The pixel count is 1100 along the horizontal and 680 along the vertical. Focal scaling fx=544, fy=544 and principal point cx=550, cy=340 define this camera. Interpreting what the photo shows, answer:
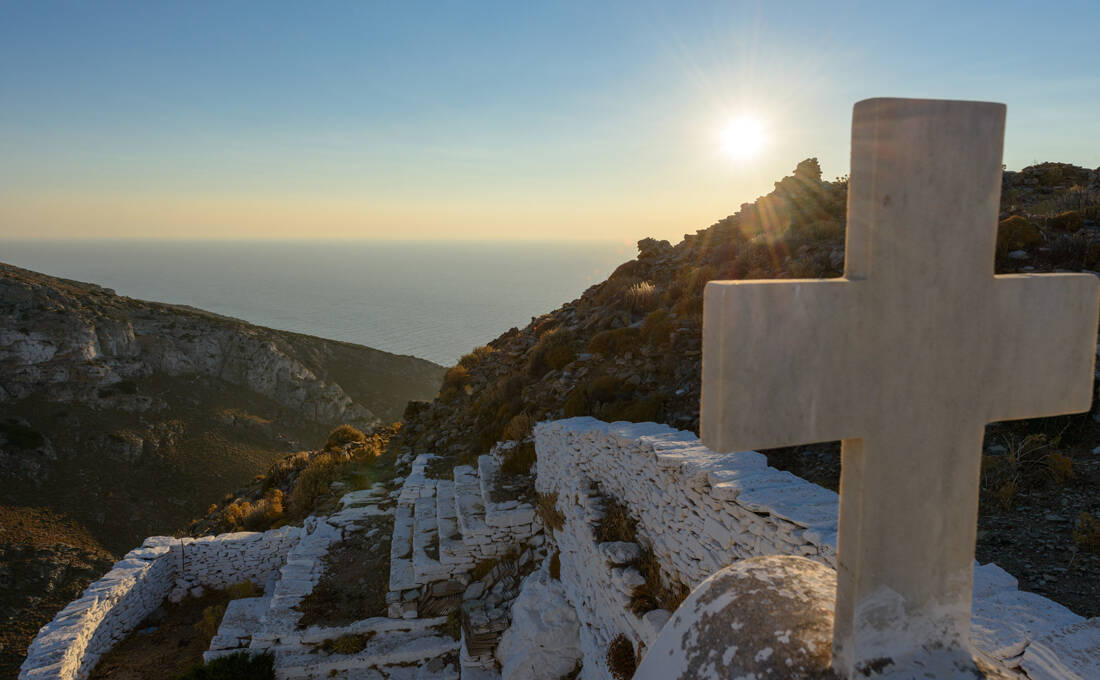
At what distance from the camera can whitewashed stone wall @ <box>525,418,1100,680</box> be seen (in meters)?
2.21

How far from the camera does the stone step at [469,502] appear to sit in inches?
311

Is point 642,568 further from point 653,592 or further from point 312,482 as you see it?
point 312,482

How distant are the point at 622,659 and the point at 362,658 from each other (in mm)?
3983

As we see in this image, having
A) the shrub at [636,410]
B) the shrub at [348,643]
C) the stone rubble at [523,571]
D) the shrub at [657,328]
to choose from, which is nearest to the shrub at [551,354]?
the shrub at [657,328]

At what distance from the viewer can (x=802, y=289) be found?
138cm

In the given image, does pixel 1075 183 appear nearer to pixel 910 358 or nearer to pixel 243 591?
pixel 910 358

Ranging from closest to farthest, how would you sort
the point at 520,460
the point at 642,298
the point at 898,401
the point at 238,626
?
1. the point at 898,401
2. the point at 238,626
3. the point at 520,460
4. the point at 642,298

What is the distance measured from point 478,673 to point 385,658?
1.31 m

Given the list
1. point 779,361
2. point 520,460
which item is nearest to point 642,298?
point 520,460

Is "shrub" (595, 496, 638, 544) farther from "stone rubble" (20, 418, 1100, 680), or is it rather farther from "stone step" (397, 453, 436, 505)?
"stone step" (397, 453, 436, 505)

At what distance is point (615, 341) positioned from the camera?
450 inches

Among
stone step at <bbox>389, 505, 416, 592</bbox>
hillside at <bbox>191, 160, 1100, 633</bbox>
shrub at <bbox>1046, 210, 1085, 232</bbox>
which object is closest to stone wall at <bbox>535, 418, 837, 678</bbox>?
hillside at <bbox>191, 160, 1100, 633</bbox>

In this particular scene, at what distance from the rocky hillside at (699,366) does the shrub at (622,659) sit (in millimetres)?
2607

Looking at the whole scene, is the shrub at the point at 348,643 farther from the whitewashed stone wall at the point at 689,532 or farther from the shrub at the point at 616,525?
the shrub at the point at 616,525
